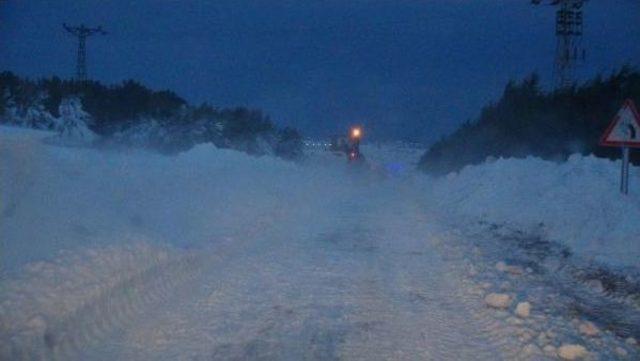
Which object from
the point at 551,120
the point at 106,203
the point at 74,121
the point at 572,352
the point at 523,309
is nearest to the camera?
the point at 572,352

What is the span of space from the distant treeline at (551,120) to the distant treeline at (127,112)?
19.9 metres

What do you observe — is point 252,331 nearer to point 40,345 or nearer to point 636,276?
point 40,345

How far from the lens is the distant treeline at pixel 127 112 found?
118ft

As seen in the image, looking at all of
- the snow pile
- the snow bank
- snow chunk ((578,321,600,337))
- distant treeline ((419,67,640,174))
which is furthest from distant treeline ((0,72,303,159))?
snow chunk ((578,321,600,337))

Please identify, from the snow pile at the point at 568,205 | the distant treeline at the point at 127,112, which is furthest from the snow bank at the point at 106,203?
the distant treeline at the point at 127,112

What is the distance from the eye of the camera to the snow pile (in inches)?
475

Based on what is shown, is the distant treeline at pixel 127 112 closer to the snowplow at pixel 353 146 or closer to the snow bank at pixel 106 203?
the snowplow at pixel 353 146

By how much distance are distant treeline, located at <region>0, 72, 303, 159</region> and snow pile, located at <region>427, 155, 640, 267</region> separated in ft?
78.8

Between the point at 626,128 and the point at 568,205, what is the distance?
2.32m

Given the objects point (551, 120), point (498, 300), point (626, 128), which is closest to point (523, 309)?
point (498, 300)

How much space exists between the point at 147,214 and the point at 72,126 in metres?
24.3

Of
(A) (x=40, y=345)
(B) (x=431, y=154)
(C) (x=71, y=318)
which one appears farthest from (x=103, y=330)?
(B) (x=431, y=154)

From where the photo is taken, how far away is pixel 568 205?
1484cm

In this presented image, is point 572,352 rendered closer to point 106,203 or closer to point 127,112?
point 106,203
